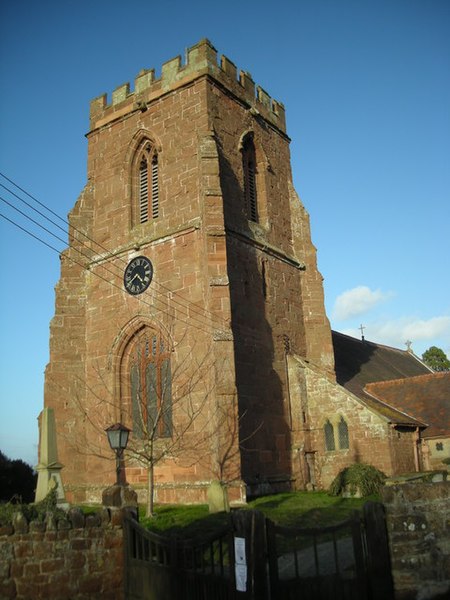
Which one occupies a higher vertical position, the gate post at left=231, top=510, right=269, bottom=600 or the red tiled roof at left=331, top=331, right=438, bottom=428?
the red tiled roof at left=331, top=331, right=438, bottom=428

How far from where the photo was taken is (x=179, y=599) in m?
7.26

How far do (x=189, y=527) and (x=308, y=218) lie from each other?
592 inches

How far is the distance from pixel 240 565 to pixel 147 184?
1778 cm

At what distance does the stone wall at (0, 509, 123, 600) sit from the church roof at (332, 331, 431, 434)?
13611 millimetres

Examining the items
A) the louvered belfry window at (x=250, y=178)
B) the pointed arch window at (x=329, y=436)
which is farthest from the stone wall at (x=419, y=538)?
the louvered belfry window at (x=250, y=178)

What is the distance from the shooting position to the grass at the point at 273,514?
1308cm

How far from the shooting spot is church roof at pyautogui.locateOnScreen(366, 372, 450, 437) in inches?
933

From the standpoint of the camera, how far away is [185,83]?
71.6 feet

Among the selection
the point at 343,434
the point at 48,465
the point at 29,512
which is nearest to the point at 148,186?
the point at 343,434

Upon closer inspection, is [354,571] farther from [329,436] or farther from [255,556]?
[329,436]

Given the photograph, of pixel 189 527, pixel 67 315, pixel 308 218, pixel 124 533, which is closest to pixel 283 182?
pixel 308 218

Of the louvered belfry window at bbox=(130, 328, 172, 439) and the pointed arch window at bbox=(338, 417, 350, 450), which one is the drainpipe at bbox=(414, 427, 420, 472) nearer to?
the pointed arch window at bbox=(338, 417, 350, 450)

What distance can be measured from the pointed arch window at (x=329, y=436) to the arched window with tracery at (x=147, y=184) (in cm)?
982

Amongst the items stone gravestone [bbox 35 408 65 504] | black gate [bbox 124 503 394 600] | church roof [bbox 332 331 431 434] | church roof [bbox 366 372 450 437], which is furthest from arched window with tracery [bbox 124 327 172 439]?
black gate [bbox 124 503 394 600]
